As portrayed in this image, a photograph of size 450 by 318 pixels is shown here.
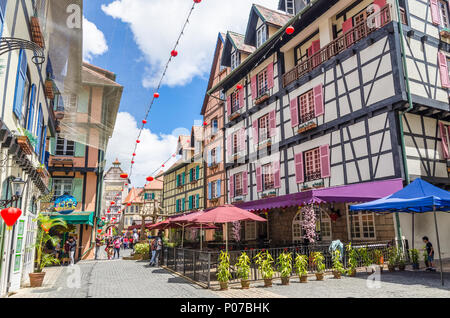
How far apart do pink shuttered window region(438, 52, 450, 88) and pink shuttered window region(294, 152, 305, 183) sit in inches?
249

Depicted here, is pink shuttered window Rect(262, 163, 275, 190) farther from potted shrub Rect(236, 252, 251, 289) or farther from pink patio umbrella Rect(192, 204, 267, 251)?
potted shrub Rect(236, 252, 251, 289)

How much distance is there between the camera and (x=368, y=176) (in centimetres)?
1237

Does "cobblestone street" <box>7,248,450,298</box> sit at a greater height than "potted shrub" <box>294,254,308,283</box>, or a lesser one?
lesser

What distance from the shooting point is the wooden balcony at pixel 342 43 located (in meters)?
12.6

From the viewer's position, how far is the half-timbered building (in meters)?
11.8

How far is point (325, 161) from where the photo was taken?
1420cm

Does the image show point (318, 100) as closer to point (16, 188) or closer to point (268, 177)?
point (268, 177)

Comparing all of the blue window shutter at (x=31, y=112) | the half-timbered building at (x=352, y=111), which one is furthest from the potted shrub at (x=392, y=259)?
the blue window shutter at (x=31, y=112)

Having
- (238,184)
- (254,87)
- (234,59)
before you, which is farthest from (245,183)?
(234,59)

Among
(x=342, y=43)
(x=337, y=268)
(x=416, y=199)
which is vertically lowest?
(x=337, y=268)

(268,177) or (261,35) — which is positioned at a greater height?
(261,35)

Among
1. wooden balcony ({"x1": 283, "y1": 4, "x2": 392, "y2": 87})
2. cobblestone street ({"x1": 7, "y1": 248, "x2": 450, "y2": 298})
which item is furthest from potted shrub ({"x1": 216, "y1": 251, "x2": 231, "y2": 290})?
wooden balcony ({"x1": 283, "y1": 4, "x2": 392, "y2": 87})

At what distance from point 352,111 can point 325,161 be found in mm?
2347

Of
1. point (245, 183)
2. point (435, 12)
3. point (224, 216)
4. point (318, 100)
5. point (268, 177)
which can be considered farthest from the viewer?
point (245, 183)
